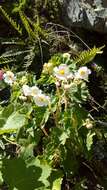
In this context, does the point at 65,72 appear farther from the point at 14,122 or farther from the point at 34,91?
the point at 14,122

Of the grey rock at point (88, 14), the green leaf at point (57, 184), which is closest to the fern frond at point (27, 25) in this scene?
the grey rock at point (88, 14)

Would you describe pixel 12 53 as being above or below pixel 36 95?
below

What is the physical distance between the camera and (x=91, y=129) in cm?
282

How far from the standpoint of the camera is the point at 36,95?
264 cm

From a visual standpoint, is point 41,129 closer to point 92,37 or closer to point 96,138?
point 96,138

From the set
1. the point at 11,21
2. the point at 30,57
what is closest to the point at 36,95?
the point at 30,57

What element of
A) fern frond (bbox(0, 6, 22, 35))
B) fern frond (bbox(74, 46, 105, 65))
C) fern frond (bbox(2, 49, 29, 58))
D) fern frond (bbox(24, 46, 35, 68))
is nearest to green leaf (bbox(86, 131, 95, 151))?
fern frond (bbox(74, 46, 105, 65))

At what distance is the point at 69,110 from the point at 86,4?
1.05m

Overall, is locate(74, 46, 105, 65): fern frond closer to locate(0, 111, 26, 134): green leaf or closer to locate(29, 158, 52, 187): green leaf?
locate(0, 111, 26, 134): green leaf

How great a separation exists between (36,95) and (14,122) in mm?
232

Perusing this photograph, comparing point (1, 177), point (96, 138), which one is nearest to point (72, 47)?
point (96, 138)

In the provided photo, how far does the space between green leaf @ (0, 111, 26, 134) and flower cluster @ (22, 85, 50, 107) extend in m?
0.13

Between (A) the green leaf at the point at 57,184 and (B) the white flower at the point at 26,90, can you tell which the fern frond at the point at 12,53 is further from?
(A) the green leaf at the point at 57,184

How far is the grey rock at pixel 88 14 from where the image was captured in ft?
11.3
